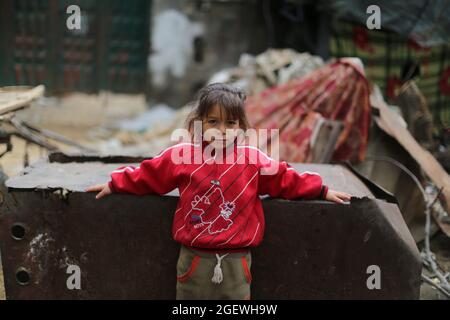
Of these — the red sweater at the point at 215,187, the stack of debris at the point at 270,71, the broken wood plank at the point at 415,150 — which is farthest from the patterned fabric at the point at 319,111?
the red sweater at the point at 215,187

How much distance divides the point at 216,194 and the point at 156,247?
1.70ft

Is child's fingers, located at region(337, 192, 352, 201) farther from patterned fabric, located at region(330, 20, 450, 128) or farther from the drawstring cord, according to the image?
patterned fabric, located at region(330, 20, 450, 128)

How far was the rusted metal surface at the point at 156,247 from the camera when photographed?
3025 millimetres

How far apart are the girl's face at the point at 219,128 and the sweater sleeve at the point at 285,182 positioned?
214 millimetres

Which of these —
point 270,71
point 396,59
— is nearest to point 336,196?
point 270,71

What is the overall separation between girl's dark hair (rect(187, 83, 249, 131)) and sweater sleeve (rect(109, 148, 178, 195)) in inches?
8.3

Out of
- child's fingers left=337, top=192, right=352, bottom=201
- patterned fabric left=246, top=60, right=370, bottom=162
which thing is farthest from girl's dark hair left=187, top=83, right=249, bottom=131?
patterned fabric left=246, top=60, right=370, bottom=162

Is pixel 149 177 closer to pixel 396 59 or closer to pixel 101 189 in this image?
pixel 101 189

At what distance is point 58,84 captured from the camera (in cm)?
1098

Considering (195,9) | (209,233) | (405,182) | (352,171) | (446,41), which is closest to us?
(209,233)

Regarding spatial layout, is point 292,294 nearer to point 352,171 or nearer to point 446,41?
point 352,171

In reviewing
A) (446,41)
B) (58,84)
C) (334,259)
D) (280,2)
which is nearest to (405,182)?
(334,259)

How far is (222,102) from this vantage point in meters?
2.72
